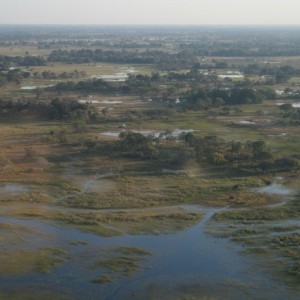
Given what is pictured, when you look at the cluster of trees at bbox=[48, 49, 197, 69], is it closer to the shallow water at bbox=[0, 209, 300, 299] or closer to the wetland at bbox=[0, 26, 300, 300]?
the wetland at bbox=[0, 26, 300, 300]

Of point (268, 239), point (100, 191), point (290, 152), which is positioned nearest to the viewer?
point (268, 239)

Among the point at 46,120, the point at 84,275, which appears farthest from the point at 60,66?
the point at 84,275

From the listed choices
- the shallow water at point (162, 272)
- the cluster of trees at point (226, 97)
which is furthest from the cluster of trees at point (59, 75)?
the shallow water at point (162, 272)

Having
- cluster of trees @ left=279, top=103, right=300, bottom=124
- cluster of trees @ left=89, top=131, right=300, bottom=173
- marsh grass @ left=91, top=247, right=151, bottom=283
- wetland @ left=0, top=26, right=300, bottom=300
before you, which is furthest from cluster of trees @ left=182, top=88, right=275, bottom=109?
marsh grass @ left=91, top=247, right=151, bottom=283

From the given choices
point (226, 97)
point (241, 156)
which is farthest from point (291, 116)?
point (241, 156)

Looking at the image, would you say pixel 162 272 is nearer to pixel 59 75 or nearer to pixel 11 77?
pixel 11 77

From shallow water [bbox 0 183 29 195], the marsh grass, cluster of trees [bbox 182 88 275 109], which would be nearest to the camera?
the marsh grass

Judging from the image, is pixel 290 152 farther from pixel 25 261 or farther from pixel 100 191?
pixel 25 261

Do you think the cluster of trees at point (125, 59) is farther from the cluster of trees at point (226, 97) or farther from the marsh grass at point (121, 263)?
the marsh grass at point (121, 263)

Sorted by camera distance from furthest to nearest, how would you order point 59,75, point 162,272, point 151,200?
1. point 59,75
2. point 151,200
3. point 162,272
